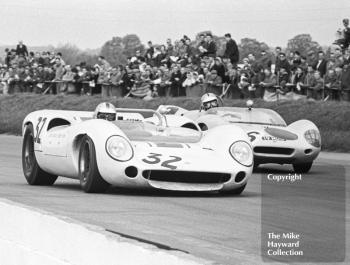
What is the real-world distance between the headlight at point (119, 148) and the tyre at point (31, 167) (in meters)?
2.18

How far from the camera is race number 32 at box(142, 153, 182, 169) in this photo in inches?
436

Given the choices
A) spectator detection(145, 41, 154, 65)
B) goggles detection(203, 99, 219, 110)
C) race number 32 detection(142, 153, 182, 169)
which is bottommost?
race number 32 detection(142, 153, 182, 169)

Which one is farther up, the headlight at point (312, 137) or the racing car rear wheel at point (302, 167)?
the headlight at point (312, 137)

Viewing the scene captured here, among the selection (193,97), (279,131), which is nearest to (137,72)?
(193,97)

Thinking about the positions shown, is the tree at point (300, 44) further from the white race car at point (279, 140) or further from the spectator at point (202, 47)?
the white race car at point (279, 140)

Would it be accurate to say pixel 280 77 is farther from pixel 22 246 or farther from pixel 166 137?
pixel 22 246

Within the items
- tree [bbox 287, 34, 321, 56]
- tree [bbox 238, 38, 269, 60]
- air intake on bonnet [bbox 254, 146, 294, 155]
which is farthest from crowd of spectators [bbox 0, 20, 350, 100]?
tree [bbox 238, 38, 269, 60]

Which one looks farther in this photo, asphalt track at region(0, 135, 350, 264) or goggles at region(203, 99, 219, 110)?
goggles at region(203, 99, 219, 110)

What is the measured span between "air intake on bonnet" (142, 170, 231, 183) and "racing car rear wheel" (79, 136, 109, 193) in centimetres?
53

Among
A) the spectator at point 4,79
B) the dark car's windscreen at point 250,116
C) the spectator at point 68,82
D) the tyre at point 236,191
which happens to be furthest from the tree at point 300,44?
the tyre at point 236,191

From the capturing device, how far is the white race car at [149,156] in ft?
36.4

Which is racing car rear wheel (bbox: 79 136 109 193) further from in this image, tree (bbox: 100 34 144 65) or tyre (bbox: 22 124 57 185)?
tree (bbox: 100 34 144 65)

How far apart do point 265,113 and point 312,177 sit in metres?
3.05

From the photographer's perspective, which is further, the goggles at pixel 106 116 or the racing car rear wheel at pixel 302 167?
the racing car rear wheel at pixel 302 167
